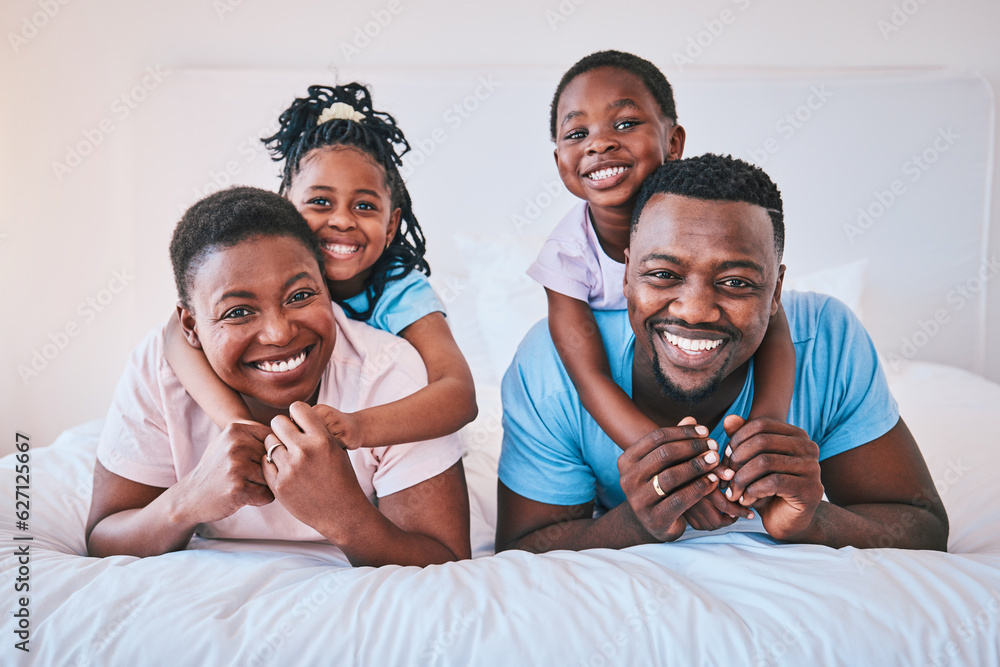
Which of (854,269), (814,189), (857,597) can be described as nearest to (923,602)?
(857,597)

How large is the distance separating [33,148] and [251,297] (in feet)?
7.44

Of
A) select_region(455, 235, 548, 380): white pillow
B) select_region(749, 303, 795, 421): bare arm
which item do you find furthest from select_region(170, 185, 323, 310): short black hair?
select_region(455, 235, 548, 380): white pillow

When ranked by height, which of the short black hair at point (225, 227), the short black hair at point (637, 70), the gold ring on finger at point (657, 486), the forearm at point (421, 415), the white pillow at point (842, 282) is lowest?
the gold ring on finger at point (657, 486)

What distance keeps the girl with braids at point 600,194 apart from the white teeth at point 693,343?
123mm

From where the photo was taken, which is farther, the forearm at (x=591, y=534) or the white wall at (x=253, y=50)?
the white wall at (x=253, y=50)

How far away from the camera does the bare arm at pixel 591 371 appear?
126 cm

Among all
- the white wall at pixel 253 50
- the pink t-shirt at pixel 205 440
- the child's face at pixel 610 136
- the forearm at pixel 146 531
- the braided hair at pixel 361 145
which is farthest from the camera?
the white wall at pixel 253 50

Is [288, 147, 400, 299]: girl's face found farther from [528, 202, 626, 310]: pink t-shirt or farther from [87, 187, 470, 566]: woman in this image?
[528, 202, 626, 310]: pink t-shirt

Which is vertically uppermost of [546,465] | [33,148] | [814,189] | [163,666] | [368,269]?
[33,148]

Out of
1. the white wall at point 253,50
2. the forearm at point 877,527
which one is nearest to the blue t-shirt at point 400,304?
the forearm at point 877,527

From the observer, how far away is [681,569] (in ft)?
3.77

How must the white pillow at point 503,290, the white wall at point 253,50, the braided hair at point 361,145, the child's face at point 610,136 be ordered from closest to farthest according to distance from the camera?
the child's face at point 610,136, the braided hair at point 361,145, the white pillow at point 503,290, the white wall at point 253,50

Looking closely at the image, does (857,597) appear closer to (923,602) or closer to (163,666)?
(923,602)

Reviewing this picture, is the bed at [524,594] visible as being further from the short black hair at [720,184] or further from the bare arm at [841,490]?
the short black hair at [720,184]
